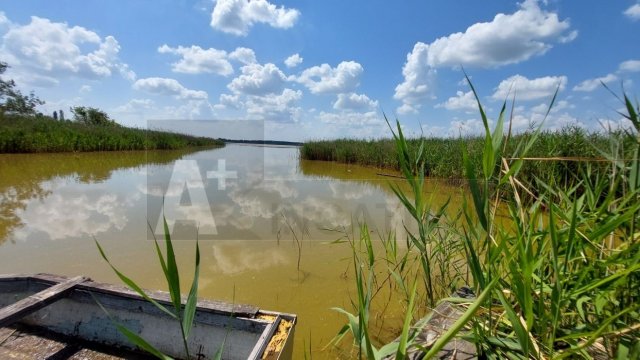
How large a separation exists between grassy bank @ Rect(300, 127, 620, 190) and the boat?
0.98 metres

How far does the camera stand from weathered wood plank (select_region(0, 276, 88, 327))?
44.0 inches

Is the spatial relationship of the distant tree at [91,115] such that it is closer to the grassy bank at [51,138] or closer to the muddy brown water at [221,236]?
the grassy bank at [51,138]

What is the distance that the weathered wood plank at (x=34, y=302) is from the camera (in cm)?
112

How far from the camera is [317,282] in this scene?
209 cm

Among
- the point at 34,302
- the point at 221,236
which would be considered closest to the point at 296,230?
the point at 221,236

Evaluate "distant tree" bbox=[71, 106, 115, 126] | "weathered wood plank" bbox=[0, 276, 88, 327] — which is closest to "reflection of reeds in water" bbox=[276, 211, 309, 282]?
"weathered wood plank" bbox=[0, 276, 88, 327]

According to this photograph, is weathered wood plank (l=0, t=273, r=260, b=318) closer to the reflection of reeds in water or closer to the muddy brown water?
the muddy brown water

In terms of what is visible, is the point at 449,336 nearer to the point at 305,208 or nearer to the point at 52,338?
the point at 52,338

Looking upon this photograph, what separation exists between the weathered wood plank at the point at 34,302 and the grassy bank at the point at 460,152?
1690mm

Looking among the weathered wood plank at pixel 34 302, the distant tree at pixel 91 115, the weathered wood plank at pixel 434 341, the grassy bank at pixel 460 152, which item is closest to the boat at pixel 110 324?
the weathered wood plank at pixel 34 302

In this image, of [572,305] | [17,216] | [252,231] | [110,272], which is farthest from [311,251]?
[17,216]

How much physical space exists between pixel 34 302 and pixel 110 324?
31 cm

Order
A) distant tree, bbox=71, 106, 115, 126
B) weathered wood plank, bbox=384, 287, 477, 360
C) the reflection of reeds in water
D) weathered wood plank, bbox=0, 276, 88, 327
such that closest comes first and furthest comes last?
weathered wood plank, bbox=384, 287, 477, 360
weathered wood plank, bbox=0, 276, 88, 327
the reflection of reeds in water
distant tree, bbox=71, 106, 115, 126

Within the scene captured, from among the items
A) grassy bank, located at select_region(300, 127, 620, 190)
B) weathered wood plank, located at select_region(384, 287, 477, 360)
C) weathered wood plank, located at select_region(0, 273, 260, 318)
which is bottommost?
weathered wood plank, located at select_region(0, 273, 260, 318)
